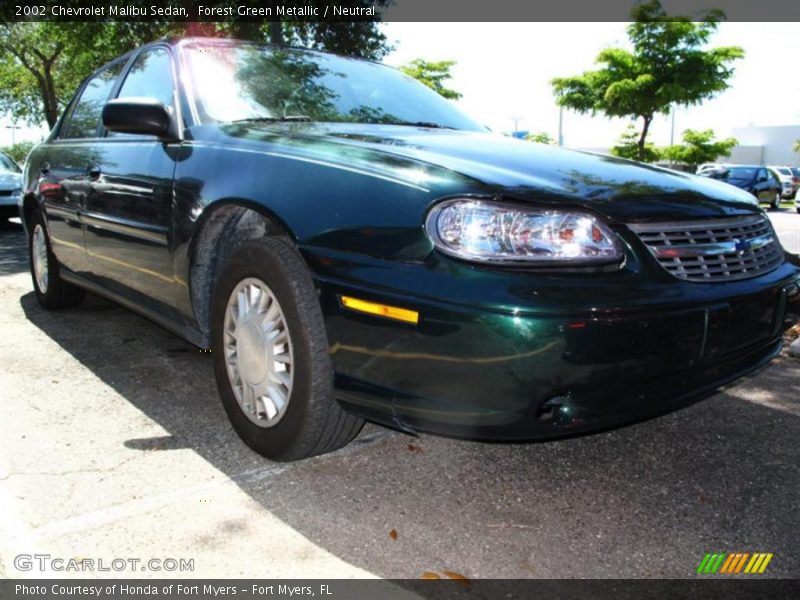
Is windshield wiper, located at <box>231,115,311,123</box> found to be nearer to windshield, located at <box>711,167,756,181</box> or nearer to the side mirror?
the side mirror

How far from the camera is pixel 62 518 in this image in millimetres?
2393

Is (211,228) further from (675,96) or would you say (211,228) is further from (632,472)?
(675,96)

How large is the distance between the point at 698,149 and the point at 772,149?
38.4 metres

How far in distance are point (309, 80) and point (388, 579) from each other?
2.40m

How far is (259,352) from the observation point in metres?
2.73

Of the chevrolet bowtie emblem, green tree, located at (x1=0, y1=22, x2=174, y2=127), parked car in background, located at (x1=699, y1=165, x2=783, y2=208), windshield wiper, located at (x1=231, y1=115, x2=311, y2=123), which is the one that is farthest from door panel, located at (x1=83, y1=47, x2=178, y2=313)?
parked car in background, located at (x1=699, y1=165, x2=783, y2=208)

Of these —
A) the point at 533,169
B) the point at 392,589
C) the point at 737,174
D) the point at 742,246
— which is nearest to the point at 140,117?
the point at 533,169

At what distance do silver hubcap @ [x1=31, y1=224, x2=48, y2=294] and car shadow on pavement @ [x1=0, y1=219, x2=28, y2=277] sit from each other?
2228mm

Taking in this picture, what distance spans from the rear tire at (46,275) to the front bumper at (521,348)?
338 centimetres

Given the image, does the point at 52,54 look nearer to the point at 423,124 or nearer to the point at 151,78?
the point at 151,78

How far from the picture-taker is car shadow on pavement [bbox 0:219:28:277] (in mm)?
7730

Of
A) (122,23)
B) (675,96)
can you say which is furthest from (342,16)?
(675,96)

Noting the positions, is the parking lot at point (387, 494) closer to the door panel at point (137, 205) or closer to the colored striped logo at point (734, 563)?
the colored striped logo at point (734, 563)

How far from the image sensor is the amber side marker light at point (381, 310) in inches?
85.8
